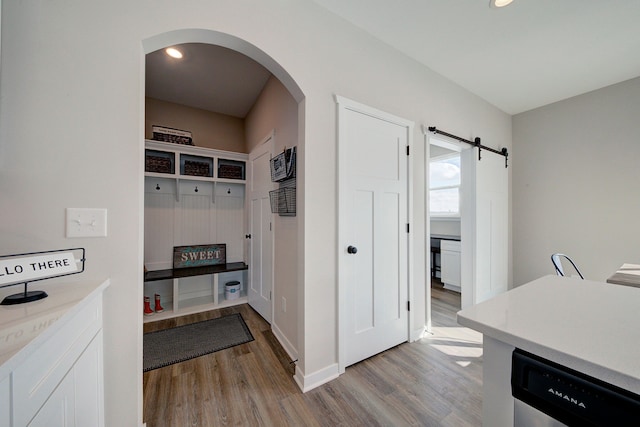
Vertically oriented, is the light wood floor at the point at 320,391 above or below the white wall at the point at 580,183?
below

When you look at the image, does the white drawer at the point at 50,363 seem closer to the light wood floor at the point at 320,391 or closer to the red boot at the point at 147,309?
the light wood floor at the point at 320,391

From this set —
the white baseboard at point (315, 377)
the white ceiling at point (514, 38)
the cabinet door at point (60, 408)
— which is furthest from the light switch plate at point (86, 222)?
the white ceiling at point (514, 38)

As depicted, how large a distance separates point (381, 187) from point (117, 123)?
1811 millimetres

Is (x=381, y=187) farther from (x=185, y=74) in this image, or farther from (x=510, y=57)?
(x=185, y=74)

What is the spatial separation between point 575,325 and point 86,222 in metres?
1.90

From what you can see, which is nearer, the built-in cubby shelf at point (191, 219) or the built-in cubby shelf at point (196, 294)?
the built-in cubby shelf at point (196, 294)

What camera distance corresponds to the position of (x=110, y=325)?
109cm

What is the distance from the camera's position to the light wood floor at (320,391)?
1.38 meters

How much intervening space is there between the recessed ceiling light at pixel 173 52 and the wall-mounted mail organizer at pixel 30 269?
216 cm

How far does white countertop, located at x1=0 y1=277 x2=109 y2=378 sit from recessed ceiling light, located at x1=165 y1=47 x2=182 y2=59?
220 centimetres

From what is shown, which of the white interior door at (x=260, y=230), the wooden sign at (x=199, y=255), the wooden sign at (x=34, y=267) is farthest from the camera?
the wooden sign at (x=199, y=255)

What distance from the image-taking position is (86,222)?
1049mm

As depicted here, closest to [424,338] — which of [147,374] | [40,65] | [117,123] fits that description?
[147,374]

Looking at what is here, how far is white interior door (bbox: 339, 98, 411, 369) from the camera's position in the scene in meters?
1.82
